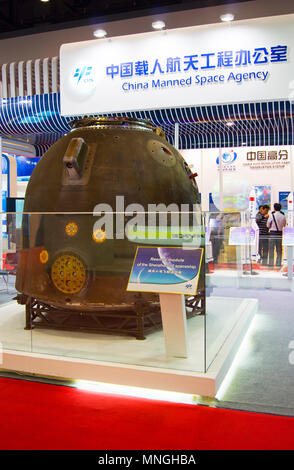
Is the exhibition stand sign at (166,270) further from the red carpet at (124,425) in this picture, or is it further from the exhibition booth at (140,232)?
the red carpet at (124,425)

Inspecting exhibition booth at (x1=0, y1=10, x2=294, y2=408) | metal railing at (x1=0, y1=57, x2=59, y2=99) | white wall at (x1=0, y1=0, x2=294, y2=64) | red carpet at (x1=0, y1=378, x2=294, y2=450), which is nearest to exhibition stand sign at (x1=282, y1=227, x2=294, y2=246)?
exhibition booth at (x1=0, y1=10, x2=294, y2=408)

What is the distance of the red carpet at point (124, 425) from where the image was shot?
273 centimetres

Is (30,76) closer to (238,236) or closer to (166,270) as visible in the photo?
(238,236)

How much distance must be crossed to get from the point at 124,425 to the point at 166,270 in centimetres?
118

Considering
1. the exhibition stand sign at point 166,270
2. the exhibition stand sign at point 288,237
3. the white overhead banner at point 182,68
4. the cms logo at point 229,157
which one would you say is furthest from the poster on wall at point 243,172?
the exhibition stand sign at point 166,270

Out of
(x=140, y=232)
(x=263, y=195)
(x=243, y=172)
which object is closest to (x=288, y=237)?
(x=263, y=195)

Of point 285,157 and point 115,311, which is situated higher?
point 285,157

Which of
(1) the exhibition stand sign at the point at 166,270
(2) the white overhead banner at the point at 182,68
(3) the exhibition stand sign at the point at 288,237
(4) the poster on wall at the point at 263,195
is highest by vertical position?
(2) the white overhead banner at the point at 182,68

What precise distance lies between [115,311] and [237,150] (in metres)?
8.03

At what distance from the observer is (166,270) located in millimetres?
3625

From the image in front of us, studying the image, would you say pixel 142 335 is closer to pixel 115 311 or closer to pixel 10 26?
pixel 115 311

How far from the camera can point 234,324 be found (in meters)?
4.92

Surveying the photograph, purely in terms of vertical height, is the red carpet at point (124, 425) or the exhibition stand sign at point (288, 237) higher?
the exhibition stand sign at point (288, 237)
